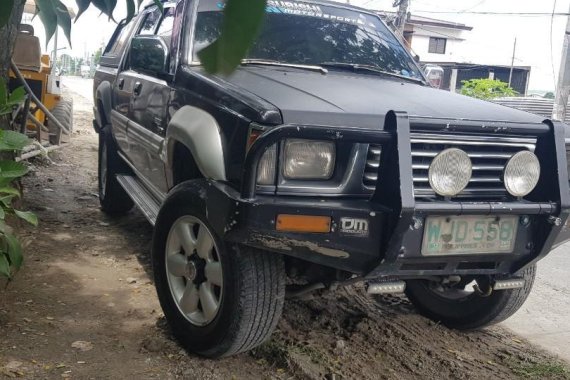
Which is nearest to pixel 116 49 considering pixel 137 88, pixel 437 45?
pixel 137 88

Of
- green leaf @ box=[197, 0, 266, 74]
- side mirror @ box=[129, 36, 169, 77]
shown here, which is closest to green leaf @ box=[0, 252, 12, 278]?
side mirror @ box=[129, 36, 169, 77]

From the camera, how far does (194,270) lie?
293 centimetres

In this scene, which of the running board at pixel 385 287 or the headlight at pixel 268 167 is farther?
the running board at pixel 385 287

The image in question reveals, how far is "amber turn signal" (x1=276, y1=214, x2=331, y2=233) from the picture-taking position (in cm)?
242

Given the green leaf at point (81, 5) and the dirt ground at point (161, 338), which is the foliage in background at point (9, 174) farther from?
the green leaf at point (81, 5)

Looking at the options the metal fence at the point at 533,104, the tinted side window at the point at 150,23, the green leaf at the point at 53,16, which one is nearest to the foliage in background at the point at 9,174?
the tinted side window at the point at 150,23

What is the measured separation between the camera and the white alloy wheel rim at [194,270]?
112 inches

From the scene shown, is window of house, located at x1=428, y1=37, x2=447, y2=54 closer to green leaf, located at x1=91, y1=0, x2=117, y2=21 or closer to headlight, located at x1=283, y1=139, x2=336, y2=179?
headlight, located at x1=283, y1=139, x2=336, y2=179

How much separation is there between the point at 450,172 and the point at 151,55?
189 cm

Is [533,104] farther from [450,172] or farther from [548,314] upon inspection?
[450,172]

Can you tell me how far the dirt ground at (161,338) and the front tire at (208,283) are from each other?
0.60 ft

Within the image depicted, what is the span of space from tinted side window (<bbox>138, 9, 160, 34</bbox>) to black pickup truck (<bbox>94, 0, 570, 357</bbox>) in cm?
104

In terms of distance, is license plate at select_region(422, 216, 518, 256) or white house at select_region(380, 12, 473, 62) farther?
white house at select_region(380, 12, 473, 62)

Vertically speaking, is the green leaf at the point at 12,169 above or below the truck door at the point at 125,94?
below
